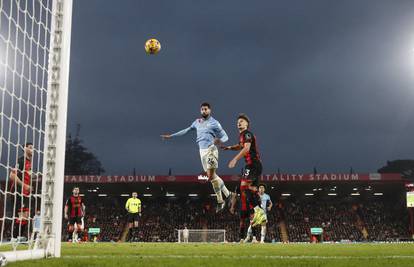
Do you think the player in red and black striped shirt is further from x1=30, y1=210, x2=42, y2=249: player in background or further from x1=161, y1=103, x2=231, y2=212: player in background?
x1=30, y1=210, x2=42, y2=249: player in background

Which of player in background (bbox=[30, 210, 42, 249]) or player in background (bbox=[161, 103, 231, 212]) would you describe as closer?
player in background (bbox=[30, 210, 42, 249])

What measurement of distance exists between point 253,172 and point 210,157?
213 centimetres

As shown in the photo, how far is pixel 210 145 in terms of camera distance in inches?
528

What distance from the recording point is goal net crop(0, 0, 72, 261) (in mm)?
5496

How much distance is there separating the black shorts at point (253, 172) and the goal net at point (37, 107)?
18.5 ft

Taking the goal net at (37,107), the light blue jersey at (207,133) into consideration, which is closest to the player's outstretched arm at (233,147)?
the light blue jersey at (207,133)

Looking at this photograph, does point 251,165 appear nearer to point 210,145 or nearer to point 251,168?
point 251,168

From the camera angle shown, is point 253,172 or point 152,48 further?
point 152,48

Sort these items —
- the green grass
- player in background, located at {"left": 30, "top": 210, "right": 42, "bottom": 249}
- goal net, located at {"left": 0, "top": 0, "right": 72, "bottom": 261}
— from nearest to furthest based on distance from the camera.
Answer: the green grass, goal net, located at {"left": 0, "top": 0, "right": 72, "bottom": 261}, player in background, located at {"left": 30, "top": 210, "right": 42, "bottom": 249}

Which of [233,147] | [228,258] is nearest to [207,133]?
[233,147]

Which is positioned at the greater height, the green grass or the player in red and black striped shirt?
the player in red and black striped shirt

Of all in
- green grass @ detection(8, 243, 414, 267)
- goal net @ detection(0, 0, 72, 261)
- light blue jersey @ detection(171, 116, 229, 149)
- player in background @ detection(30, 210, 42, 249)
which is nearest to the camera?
green grass @ detection(8, 243, 414, 267)

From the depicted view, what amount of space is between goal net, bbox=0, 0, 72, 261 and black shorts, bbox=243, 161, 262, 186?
5.64 meters

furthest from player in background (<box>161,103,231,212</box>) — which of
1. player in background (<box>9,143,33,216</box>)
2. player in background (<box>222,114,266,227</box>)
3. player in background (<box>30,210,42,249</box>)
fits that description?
player in background (<box>30,210,42,249</box>)
